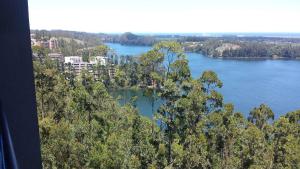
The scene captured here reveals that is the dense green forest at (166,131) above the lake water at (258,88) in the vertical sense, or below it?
above

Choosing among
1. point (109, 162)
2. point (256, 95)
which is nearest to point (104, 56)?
point (109, 162)

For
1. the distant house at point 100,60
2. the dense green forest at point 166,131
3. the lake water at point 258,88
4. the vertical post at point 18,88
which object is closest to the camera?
the vertical post at point 18,88

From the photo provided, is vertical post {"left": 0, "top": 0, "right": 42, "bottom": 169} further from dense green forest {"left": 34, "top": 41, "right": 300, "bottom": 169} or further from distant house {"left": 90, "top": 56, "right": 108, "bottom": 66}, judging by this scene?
distant house {"left": 90, "top": 56, "right": 108, "bottom": 66}

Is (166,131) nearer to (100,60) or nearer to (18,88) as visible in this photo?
(100,60)

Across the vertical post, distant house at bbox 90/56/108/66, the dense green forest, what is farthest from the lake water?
the vertical post

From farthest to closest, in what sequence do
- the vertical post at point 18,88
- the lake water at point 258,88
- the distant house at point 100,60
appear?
the lake water at point 258,88, the distant house at point 100,60, the vertical post at point 18,88

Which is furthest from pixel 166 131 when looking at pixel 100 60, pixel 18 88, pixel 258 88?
pixel 258 88

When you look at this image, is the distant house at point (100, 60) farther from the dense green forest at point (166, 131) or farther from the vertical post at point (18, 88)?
the vertical post at point (18, 88)

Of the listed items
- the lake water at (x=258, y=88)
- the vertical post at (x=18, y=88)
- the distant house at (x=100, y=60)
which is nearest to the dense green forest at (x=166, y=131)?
the distant house at (x=100, y=60)
